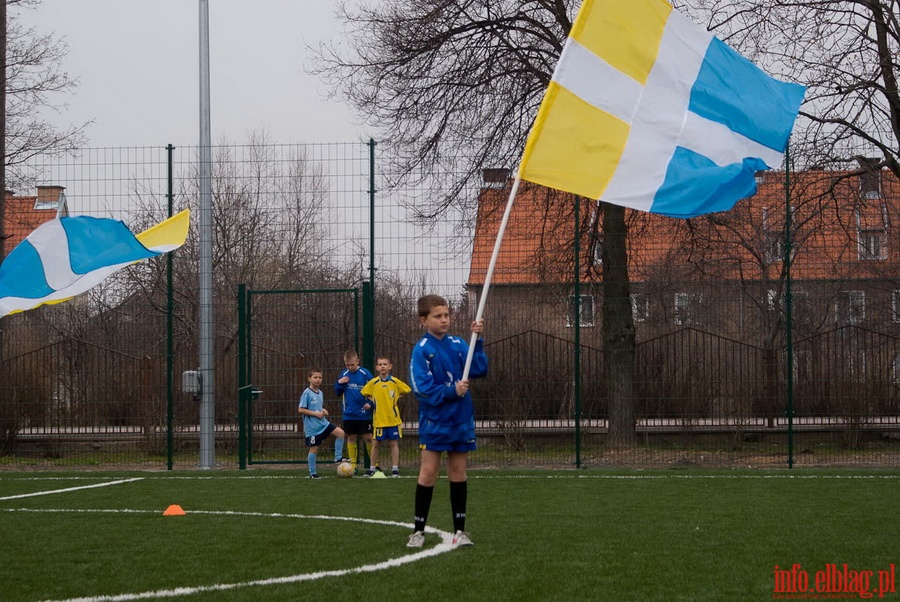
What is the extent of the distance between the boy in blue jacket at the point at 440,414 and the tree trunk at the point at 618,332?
8.61 metres

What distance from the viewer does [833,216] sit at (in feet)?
57.7

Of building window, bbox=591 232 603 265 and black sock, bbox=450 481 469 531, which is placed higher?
building window, bbox=591 232 603 265

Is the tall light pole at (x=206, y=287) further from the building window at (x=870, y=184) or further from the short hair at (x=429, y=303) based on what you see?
the building window at (x=870, y=184)

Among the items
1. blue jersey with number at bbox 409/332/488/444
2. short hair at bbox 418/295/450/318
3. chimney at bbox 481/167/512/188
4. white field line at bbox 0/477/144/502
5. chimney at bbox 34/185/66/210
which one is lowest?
white field line at bbox 0/477/144/502

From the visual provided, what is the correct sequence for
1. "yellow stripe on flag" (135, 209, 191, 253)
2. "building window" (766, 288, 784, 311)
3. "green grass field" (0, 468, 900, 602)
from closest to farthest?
"green grass field" (0, 468, 900, 602) → "yellow stripe on flag" (135, 209, 191, 253) → "building window" (766, 288, 784, 311)

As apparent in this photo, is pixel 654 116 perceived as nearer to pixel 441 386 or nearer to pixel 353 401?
pixel 441 386

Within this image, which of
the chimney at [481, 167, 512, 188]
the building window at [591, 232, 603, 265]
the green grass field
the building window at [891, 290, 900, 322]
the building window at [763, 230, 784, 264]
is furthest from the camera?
the chimney at [481, 167, 512, 188]

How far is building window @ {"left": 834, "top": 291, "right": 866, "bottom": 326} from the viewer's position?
1678cm

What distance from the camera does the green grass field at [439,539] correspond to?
6082mm

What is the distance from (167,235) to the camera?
13266 millimetres

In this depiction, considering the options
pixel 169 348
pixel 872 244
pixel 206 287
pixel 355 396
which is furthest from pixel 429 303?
pixel 872 244

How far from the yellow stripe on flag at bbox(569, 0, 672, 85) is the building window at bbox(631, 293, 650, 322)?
9.56m

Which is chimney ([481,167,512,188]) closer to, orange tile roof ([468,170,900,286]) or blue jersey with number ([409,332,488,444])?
orange tile roof ([468,170,900,286])

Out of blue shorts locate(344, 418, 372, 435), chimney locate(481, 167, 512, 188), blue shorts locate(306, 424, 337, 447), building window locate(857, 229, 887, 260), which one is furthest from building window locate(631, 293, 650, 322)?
blue shorts locate(306, 424, 337, 447)
